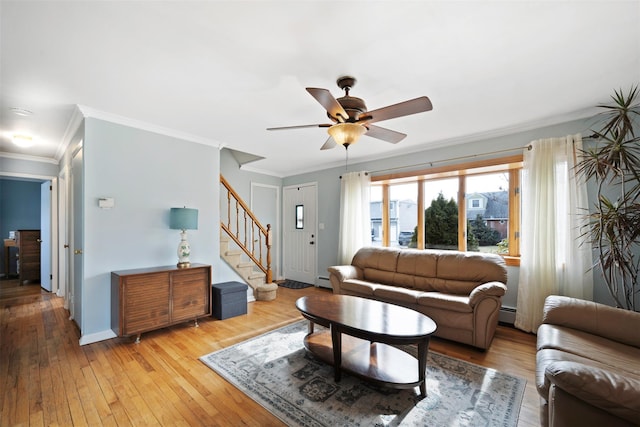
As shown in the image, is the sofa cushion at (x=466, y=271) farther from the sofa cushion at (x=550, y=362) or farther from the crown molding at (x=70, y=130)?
the crown molding at (x=70, y=130)

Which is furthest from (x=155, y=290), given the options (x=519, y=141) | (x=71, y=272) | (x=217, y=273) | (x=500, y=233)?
(x=519, y=141)

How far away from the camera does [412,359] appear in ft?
7.70

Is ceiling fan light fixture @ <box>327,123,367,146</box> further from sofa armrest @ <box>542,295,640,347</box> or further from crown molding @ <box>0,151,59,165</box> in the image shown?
crown molding @ <box>0,151,59,165</box>

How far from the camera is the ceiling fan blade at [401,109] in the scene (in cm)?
196

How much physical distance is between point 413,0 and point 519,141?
2.81m

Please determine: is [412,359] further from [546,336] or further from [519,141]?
[519,141]

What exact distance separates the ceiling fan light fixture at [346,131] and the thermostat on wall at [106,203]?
2.64m

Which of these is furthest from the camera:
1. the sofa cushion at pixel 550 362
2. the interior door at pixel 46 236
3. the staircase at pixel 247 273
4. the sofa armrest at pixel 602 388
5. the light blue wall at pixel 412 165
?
the interior door at pixel 46 236

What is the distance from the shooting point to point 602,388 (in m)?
1.14

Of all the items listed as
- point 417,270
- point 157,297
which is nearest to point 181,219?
point 157,297

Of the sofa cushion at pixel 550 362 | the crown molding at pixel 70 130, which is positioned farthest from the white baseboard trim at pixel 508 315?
the crown molding at pixel 70 130

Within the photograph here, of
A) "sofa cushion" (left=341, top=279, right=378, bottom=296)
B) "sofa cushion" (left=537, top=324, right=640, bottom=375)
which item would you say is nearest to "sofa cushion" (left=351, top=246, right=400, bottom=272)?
"sofa cushion" (left=341, top=279, right=378, bottom=296)

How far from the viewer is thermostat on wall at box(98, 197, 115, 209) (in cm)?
302

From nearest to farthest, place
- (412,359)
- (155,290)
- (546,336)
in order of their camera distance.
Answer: (546,336) → (412,359) → (155,290)
